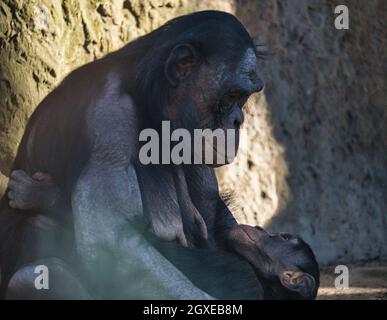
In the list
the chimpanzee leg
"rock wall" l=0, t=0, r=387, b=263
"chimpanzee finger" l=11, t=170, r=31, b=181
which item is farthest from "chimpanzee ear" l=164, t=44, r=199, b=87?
"rock wall" l=0, t=0, r=387, b=263

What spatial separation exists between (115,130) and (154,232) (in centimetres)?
33

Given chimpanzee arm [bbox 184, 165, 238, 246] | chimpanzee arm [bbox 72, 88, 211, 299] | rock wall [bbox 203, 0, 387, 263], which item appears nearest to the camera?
chimpanzee arm [bbox 72, 88, 211, 299]

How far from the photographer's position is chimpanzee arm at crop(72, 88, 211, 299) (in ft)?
9.98

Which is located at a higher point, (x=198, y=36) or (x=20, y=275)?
(x=198, y=36)

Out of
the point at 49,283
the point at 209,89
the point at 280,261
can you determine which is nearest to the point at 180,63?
the point at 209,89

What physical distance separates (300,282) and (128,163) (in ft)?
2.35

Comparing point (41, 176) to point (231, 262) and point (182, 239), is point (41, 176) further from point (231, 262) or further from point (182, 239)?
point (231, 262)

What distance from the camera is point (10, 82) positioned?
4.13m

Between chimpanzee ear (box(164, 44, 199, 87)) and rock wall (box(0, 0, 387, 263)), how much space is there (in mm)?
1325

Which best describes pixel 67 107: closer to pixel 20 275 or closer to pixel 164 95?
pixel 164 95

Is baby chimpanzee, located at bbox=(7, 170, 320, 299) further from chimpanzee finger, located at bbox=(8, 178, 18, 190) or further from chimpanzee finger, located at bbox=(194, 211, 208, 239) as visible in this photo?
chimpanzee finger, located at bbox=(194, 211, 208, 239)

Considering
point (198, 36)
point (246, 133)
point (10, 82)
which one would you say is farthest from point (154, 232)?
point (246, 133)

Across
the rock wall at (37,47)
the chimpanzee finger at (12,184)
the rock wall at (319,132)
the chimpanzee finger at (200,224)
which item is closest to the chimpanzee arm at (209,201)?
the chimpanzee finger at (200,224)
